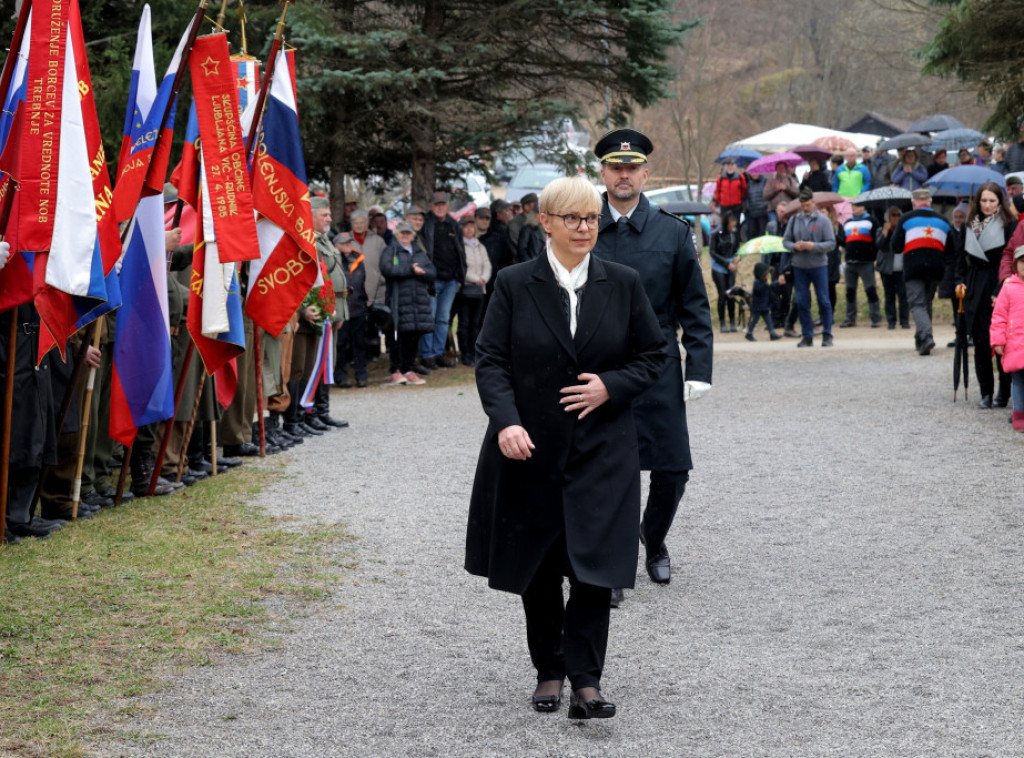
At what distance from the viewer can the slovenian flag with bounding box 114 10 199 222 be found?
9.02 metres

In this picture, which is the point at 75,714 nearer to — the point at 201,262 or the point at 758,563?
the point at 758,563

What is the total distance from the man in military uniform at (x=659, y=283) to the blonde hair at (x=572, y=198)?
1608 mm

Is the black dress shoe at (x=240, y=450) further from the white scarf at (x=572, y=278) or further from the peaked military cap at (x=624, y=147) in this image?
the white scarf at (x=572, y=278)

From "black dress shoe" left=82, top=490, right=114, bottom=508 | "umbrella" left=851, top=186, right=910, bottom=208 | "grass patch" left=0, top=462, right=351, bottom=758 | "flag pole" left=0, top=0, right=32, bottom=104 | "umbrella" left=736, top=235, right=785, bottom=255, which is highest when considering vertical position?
"umbrella" left=851, top=186, right=910, bottom=208

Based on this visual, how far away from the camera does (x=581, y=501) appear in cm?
484

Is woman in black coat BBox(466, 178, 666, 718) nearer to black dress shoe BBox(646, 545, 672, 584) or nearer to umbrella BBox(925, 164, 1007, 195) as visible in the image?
black dress shoe BBox(646, 545, 672, 584)

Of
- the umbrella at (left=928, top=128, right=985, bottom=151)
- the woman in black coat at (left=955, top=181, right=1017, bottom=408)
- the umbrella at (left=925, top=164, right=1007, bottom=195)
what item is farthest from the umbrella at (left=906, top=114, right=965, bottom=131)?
the woman in black coat at (left=955, top=181, right=1017, bottom=408)

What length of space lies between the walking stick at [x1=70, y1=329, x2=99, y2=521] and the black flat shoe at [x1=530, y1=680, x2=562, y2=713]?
4785mm

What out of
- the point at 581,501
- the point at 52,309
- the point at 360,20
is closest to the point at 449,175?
the point at 360,20

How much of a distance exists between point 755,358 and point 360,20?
7327 mm

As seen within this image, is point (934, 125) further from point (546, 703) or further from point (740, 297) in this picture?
point (546, 703)

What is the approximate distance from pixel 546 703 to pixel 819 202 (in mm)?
20152

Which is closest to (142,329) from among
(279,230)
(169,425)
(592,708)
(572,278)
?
(169,425)

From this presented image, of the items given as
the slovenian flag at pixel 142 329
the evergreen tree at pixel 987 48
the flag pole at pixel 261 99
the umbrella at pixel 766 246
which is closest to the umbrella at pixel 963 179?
the evergreen tree at pixel 987 48
